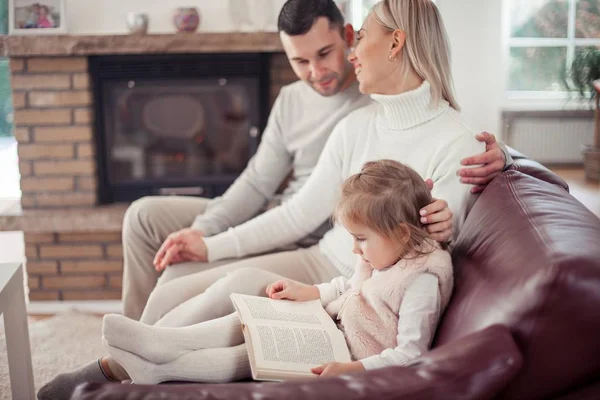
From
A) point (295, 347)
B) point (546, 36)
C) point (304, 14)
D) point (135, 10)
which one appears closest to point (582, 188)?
point (546, 36)

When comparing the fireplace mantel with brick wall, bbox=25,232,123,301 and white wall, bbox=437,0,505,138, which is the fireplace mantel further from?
white wall, bbox=437,0,505,138

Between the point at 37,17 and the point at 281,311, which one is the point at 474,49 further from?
the point at 281,311

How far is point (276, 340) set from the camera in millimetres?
1291

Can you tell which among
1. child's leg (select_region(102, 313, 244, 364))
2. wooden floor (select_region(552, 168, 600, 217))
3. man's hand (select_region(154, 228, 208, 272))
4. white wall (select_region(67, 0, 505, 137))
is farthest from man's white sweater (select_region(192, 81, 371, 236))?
wooden floor (select_region(552, 168, 600, 217))

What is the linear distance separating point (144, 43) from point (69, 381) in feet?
5.98

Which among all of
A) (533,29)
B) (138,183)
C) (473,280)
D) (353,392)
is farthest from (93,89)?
(533,29)

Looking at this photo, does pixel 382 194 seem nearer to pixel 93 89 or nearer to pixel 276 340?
pixel 276 340

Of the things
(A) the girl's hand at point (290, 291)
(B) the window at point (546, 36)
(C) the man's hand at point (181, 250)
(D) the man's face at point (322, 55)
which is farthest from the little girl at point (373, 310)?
(B) the window at point (546, 36)

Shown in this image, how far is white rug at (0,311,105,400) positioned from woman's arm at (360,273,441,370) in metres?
1.52

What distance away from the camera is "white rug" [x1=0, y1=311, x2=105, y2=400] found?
2.48m

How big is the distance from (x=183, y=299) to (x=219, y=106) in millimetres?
1752

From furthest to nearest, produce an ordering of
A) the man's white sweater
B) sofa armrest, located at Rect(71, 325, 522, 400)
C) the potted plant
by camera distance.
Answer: the potted plant < the man's white sweater < sofa armrest, located at Rect(71, 325, 522, 400)

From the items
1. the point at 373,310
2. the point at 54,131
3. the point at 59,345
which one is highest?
the point at 54,131

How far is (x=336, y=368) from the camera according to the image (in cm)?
119
